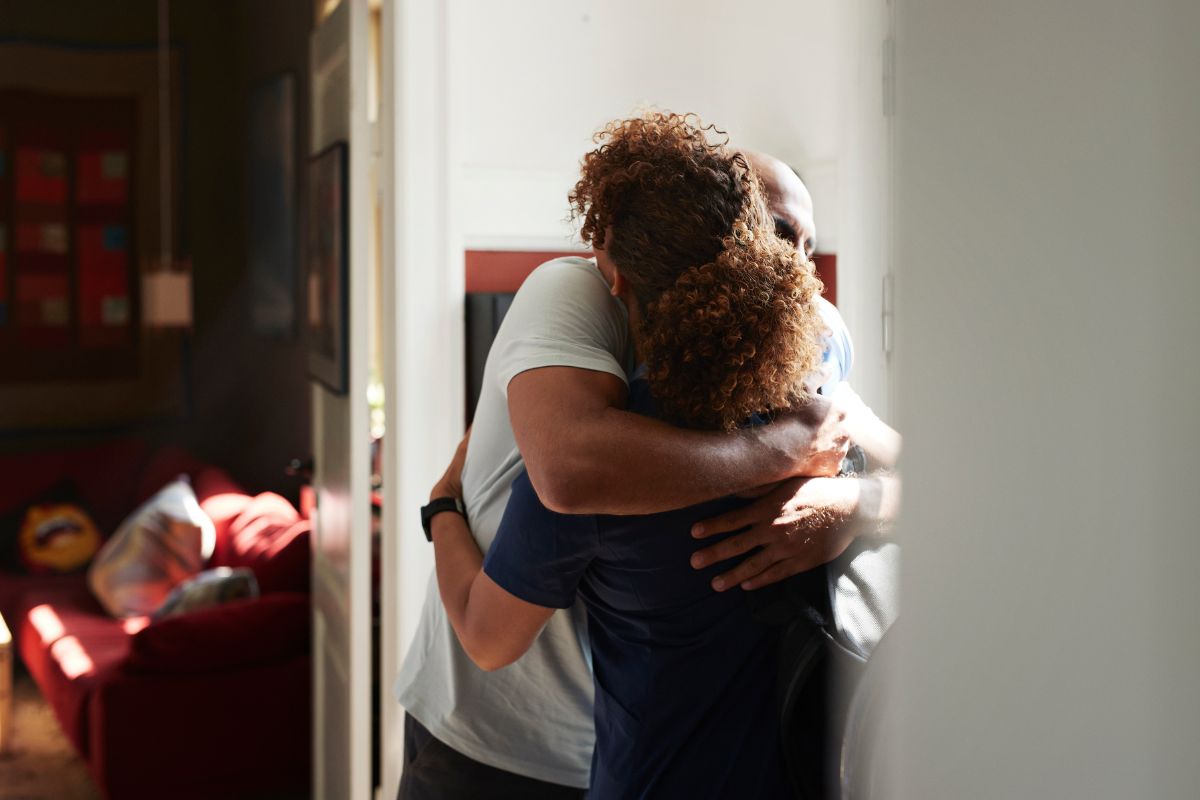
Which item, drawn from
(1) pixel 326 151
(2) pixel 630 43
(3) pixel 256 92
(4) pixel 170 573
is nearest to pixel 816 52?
(2) pixel 630 43

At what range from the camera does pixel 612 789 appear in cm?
104

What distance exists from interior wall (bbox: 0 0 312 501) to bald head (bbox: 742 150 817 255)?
437cm

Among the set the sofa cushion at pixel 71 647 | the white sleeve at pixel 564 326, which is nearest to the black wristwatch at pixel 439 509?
the white sleeve at pixel 564 326

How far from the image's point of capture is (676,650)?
3.31 ft

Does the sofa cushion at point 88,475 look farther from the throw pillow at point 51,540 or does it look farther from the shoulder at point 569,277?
the shoulder at point 569,277

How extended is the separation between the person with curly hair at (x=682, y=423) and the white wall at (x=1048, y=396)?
1.63ft

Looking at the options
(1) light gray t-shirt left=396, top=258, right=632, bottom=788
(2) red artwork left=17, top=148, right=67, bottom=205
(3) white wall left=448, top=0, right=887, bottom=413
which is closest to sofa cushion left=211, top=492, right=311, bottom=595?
(3) white wall left=448, top=0, right=887, bottom=413

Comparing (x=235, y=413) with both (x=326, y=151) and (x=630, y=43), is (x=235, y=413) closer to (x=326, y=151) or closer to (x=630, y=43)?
(x=326, y=151)

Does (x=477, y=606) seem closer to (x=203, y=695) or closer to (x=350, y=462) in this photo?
(x=350, y=462)

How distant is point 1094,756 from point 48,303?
5.61 metres

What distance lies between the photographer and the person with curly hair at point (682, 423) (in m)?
0.96

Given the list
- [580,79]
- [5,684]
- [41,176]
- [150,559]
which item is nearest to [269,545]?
[150,559]

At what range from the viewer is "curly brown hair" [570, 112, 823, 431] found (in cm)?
95

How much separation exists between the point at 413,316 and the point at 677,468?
65.8 inches
